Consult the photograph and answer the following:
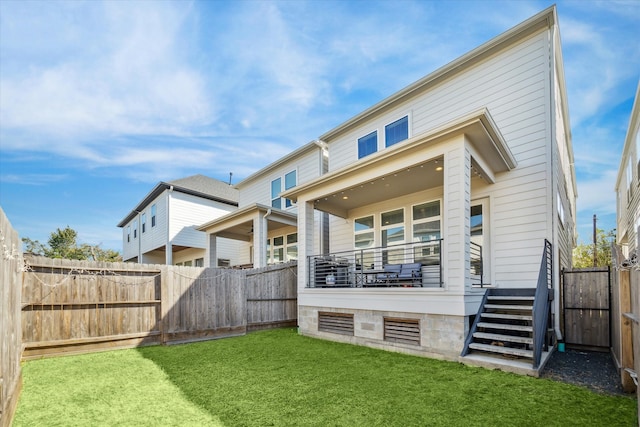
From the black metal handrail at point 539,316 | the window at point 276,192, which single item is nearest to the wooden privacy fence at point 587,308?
the black metal handrail at point 539,316

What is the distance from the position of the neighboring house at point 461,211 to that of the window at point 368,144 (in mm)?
510

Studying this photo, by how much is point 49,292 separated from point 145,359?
2228 millimetres

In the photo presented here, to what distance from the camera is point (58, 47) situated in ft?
31.9

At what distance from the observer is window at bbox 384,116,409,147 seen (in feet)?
31.9

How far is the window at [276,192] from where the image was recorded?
45.8ft

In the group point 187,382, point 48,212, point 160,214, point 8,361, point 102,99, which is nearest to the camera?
point 8,361

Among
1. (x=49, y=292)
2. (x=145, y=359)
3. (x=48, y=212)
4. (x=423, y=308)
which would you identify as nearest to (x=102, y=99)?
(x=49, y=292)

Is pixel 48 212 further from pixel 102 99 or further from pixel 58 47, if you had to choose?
pixel 58 47

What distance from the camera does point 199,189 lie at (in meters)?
18.0

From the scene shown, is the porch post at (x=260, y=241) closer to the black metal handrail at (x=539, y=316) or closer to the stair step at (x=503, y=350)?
the stair step at (x=503, y=350)

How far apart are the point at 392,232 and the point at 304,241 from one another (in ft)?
8.88

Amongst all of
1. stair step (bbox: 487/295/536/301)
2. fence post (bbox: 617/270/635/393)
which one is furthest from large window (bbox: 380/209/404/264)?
fence post (bbox: 617/270/635/393)

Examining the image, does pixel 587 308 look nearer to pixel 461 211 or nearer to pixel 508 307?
pixel 508 307

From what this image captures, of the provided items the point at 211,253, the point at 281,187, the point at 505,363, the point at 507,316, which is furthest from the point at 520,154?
the point at 211,253
